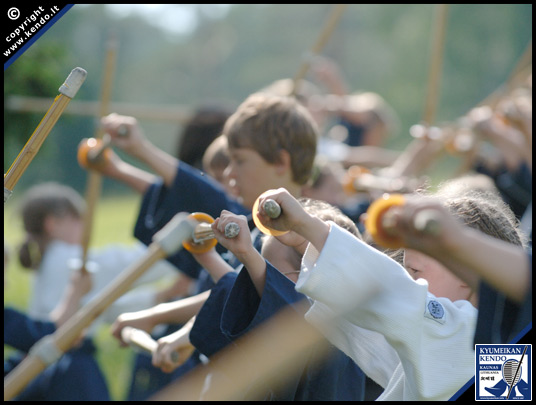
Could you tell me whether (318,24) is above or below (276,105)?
above

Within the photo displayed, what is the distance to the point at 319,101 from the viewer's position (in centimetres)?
586

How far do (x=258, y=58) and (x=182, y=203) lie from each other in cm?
2443

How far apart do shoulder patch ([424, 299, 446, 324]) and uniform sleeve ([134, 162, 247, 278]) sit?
3.43 feet

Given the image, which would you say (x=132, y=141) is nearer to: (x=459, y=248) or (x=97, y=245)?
(x=459, y=248)

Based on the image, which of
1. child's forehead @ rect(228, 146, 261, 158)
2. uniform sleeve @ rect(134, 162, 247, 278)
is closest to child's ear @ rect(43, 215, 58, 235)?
→ uniform sleeve @ rect(134, 162, 247, 278)

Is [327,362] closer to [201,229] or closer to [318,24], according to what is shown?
[201,229]

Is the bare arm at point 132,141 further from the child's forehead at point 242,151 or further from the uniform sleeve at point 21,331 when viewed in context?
the uniform sleeve at point 21,331

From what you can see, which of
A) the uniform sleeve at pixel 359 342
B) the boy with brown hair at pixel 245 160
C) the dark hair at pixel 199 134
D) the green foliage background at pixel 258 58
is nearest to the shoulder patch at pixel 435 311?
the uniform sleeve at pixel 359 342

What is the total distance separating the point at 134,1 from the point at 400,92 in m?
18.9

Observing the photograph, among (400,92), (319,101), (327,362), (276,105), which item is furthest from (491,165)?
(400,92)

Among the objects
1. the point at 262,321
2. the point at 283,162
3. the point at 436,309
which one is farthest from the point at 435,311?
the point at 283,162

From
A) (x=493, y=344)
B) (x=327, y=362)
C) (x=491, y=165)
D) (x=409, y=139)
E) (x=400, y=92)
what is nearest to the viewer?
(x=493, y=344)

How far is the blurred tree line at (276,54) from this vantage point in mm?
18375

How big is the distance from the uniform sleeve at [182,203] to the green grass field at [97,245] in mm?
882
